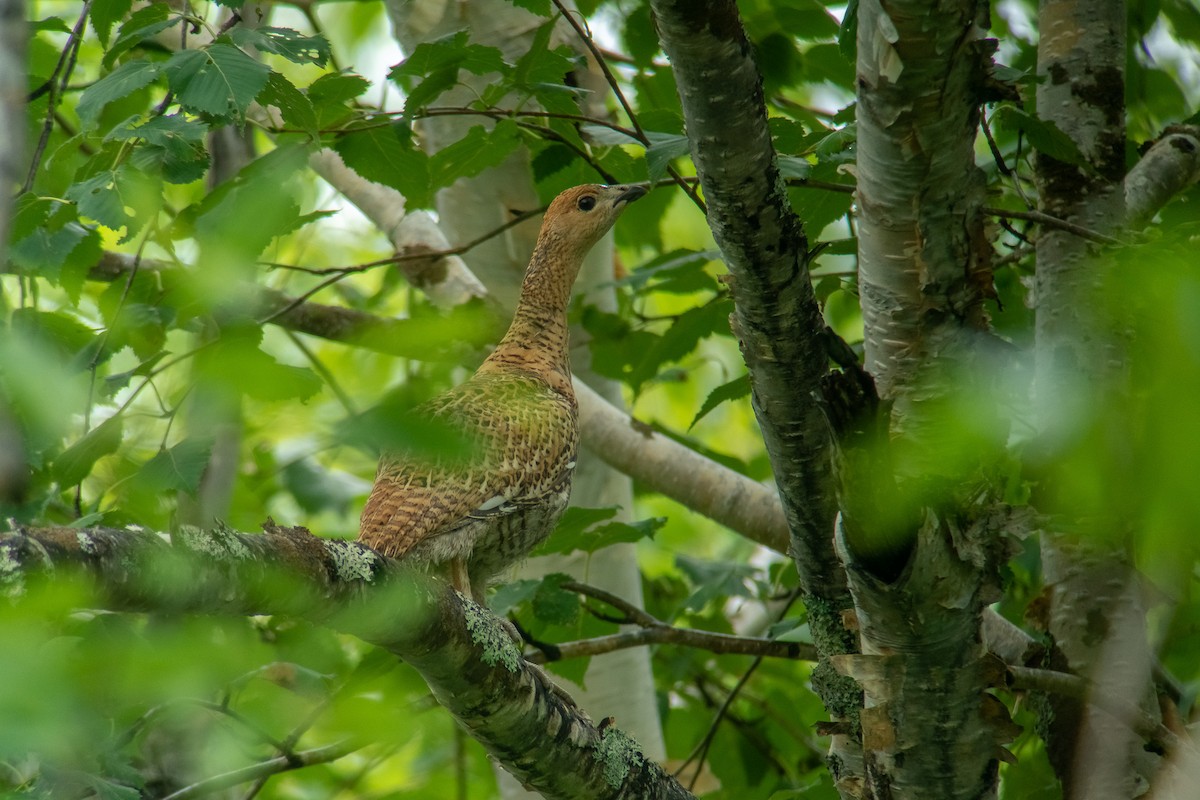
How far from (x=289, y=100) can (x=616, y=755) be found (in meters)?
1.81

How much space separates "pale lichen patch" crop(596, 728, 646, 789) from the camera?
2.83 m

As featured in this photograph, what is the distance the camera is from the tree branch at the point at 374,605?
129 centimetres

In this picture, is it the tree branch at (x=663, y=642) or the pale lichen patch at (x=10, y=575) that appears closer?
the pale lichen patch at (x=10, y=575)

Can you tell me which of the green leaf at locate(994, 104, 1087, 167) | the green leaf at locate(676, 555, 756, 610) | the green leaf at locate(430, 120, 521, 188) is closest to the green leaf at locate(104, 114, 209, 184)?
the green leaf at locate(430, 120, 521, 188)

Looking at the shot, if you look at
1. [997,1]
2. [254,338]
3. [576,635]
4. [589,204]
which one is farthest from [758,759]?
[254,338]

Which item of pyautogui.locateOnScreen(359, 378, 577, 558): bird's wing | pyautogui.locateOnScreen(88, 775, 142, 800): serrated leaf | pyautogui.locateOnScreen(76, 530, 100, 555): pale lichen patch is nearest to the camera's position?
pyautogui.locateOnScreen(76, 530, 100, 555): pale lichen patch

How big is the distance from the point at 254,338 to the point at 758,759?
13.8ft

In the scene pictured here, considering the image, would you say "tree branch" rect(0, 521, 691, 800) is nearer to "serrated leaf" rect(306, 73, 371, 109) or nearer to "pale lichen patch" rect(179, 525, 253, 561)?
"pale lichen patch" rect(179, 525, 253, 561)

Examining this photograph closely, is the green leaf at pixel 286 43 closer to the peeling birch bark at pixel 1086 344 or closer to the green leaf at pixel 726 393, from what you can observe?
the green leaf at pixel 726 393

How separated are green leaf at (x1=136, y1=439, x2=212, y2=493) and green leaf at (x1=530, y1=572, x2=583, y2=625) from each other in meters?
1.38

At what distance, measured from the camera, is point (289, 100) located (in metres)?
2.70

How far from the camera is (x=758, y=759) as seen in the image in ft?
16.3

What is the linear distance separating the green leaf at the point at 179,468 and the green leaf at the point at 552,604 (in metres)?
1.38

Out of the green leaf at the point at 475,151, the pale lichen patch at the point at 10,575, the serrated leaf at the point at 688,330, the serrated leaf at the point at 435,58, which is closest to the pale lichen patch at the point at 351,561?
the pale lichen patch at the point at 10,575
